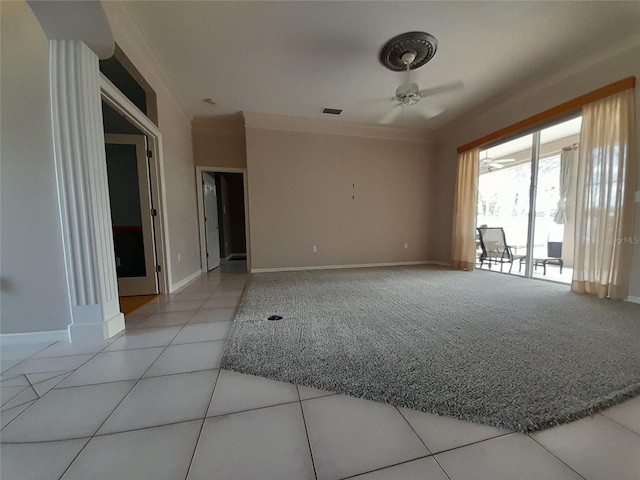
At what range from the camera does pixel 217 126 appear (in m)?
4.00

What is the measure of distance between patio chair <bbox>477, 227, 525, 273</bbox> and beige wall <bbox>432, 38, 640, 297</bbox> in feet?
1.78

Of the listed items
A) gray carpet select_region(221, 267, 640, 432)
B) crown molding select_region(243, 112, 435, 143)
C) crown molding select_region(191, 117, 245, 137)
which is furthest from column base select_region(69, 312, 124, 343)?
crown molding select_region(191, 117, 245, 137)

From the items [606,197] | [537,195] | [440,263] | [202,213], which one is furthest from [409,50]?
[202,213]

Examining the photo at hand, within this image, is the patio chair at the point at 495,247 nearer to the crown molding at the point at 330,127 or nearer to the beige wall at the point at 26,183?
the crown molding at the point at 330,127

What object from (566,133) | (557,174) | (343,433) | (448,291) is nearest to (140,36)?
(343,433)

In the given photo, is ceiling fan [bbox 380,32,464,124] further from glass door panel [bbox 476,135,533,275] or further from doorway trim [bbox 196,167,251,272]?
doorway trim [bbox 196,167,251,272]

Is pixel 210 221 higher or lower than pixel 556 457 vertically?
higher

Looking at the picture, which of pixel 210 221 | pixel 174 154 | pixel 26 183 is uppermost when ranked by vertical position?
pixel 174 154

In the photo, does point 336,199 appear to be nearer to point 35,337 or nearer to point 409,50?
point 409,50

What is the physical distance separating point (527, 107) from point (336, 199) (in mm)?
2918

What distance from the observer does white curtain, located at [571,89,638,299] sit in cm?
218

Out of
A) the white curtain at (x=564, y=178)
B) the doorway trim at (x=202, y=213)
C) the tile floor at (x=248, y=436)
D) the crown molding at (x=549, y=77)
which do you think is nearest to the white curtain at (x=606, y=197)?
the crown molding at (x=549, y=77)

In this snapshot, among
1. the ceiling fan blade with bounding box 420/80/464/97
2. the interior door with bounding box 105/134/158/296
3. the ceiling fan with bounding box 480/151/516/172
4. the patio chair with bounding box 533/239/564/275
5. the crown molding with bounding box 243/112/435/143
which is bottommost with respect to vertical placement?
the patio chair with bounding box 533/239/564/275

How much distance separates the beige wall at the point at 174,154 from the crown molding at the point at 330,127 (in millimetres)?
1022
